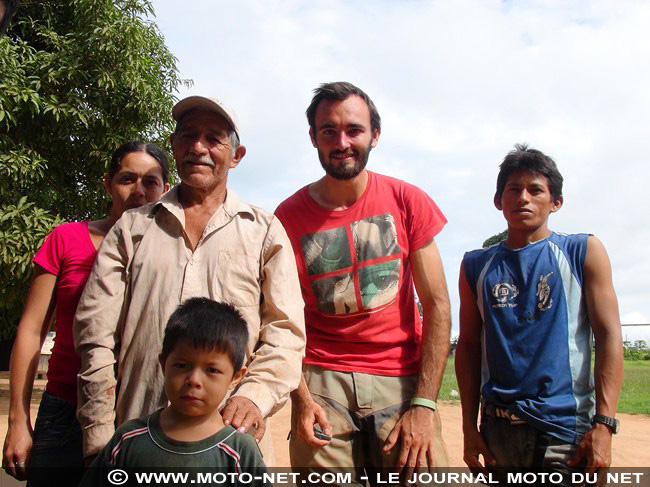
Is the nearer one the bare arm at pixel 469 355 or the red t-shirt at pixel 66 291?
the red t-shirt at pixel 66 291

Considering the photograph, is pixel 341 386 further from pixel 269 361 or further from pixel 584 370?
pixel 584 370

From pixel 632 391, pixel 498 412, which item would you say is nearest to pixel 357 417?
pixel 498 412

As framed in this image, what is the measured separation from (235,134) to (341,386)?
1.28 m

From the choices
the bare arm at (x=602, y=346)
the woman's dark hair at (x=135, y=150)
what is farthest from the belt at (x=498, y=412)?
the woman's dark hair at (x=135, y=150)

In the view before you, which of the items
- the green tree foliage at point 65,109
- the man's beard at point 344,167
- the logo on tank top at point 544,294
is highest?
the green tree foliage at point 65,109

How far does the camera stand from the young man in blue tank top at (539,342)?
2781 millimetres

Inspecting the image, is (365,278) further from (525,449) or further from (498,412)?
(525,449)

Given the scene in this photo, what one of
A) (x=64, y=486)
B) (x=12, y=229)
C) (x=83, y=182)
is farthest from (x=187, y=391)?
(x=83, y=182)

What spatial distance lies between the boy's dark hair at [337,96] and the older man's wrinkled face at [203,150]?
0.68 m

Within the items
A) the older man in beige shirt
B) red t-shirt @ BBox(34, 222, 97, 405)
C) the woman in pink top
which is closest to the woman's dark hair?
the woman in pink top

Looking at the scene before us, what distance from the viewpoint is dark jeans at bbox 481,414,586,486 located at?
9.04 feet

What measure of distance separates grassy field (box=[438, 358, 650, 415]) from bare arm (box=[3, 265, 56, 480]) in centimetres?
1105

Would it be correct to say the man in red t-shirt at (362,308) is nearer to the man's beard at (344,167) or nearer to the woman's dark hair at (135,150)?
the man's beard at (344,167)

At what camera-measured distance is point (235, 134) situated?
278 centimetres
